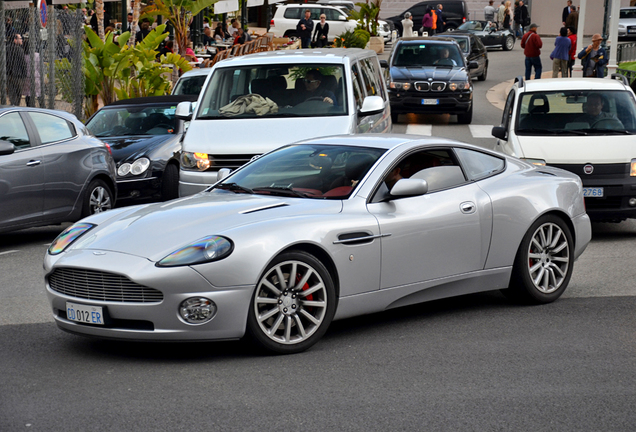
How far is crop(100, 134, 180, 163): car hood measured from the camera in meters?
13.3

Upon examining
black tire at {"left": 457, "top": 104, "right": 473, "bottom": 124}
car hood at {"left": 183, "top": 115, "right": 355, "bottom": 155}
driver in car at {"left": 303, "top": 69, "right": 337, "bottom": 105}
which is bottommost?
black tire at {"left": 457, "top": 104, "right": 473, "bottom": 124}

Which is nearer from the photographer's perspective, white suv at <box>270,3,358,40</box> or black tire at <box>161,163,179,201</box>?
black tire at <box>161,163,179,201</box>

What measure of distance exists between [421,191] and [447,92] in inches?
648

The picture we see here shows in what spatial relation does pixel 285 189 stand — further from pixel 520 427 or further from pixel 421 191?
pixel 520 427

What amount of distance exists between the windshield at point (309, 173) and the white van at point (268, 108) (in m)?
3.62

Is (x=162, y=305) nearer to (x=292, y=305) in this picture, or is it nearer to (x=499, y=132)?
(x=292, y=305)

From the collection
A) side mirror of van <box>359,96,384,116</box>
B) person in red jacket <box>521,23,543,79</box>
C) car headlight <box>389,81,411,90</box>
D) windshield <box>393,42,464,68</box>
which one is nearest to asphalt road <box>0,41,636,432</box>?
side mirror of van <box>359,96,384,116</box>

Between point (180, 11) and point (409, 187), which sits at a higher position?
point (180, 11)

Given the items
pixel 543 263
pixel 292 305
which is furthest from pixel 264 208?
pixel 543 263

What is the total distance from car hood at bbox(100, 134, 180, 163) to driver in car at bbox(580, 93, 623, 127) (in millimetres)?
5765

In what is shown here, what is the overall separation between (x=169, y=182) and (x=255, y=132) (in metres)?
2.55

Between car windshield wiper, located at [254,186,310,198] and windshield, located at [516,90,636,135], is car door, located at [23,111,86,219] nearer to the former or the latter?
car windshield wiper, located at [254,186,310,198]

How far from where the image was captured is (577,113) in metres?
11.9

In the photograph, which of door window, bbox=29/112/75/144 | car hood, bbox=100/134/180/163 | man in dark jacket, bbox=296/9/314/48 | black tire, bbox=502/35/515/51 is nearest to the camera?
door window, bbox=29/112/75/144
